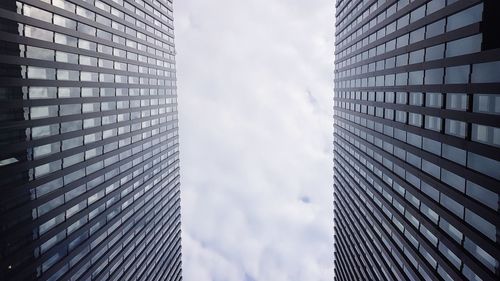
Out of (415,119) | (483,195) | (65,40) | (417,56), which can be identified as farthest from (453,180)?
(65,40)

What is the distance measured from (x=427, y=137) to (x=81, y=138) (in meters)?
31.0

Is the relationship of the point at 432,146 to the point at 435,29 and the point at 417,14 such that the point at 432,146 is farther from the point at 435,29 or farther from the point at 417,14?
the point at 417,14

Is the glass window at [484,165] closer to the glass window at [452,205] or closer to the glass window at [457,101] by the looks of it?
the glass window at [457,101]

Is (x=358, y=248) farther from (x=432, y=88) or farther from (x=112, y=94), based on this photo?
(x=112, y=94)

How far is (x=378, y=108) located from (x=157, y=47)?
Answer: 1467 inches

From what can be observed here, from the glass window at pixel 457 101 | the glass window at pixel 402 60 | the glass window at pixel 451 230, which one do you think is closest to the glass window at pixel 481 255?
the glass window at pixel 451 230

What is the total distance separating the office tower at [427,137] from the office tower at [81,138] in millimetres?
29573

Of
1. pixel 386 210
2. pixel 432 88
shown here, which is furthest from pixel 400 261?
pixel 432 88

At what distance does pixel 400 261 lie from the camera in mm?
39031

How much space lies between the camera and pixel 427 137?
101 ft

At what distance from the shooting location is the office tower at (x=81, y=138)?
3025cm

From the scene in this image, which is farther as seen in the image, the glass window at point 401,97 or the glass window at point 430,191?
the glass window at point 401,97

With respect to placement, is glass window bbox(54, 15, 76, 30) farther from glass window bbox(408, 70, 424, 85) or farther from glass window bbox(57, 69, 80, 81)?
glass window bbox(408, 70, 424, 85)

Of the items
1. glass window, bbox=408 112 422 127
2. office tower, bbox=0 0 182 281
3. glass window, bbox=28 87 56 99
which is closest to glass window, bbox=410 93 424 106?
glass window, bbox=408 112 422 127
